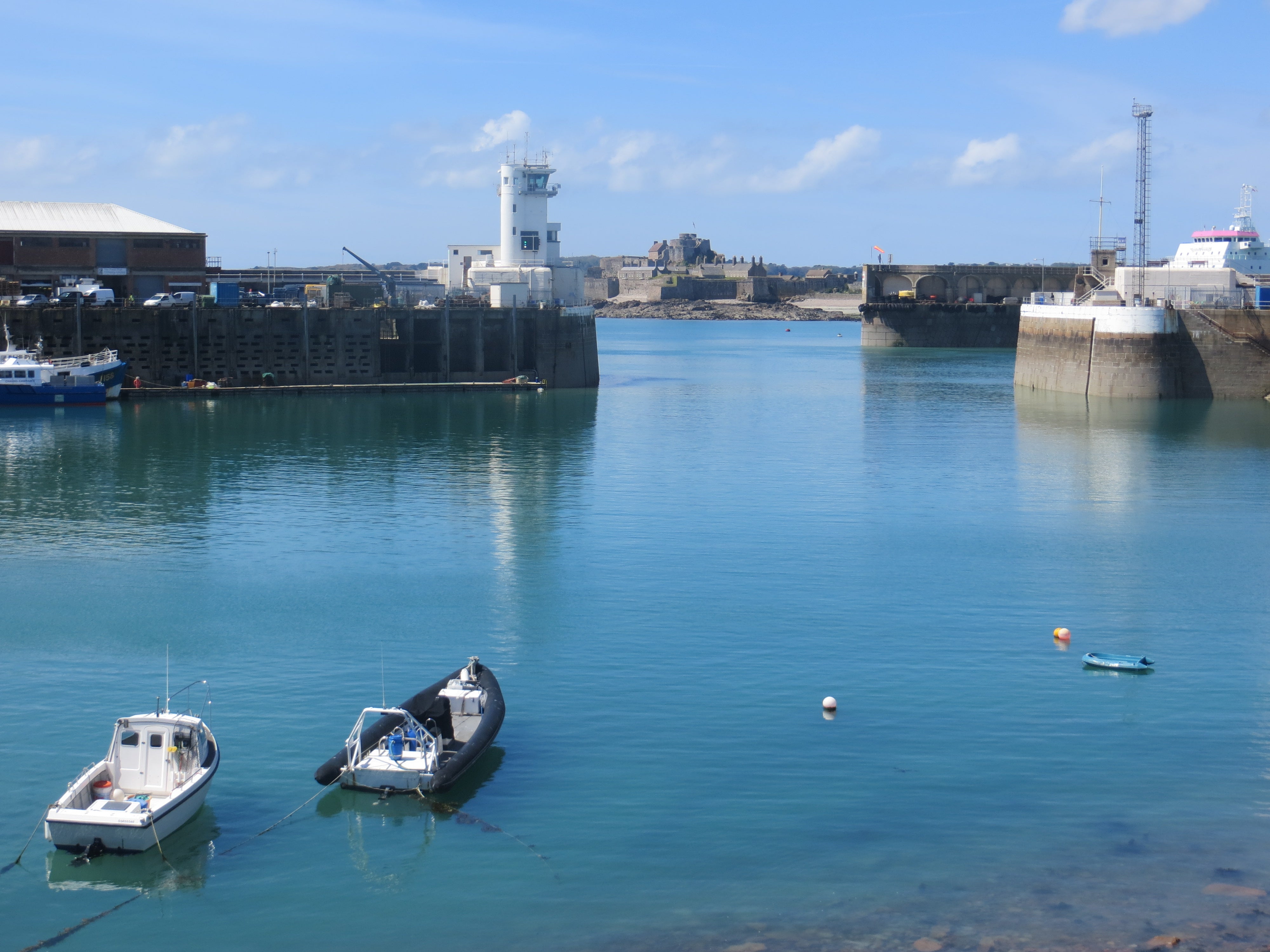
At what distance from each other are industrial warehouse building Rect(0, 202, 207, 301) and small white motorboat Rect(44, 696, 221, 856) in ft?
252

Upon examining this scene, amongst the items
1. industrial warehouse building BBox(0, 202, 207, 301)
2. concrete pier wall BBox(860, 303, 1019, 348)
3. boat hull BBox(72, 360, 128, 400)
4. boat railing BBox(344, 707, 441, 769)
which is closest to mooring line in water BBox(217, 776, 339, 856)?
boat railing BBox(344, 707, 441, 769)

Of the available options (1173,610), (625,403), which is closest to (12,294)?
(625,403)

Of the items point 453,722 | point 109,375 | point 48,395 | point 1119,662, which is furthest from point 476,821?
point 109,375

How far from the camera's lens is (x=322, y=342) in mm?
83938

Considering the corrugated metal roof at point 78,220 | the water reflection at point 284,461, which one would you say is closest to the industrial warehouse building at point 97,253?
the corrugated metal roof at point 78,220

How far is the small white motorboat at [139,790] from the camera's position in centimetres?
1900

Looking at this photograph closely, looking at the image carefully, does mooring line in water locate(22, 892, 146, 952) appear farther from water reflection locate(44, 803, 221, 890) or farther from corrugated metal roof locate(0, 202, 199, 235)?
corrugated metal roof locate(0, 202, 199, 235)

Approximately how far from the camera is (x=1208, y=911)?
17641 millimetres

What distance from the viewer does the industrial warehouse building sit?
90500 millimetres

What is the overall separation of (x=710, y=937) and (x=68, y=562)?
26.9 metres

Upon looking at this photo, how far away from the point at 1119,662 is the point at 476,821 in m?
15.0

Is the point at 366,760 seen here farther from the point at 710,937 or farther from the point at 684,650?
the point at 684,650

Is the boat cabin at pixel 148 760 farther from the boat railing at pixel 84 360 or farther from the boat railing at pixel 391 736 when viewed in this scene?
the boat railing at pixel 84 360

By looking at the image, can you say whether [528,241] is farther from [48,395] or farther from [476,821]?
[476,821]
